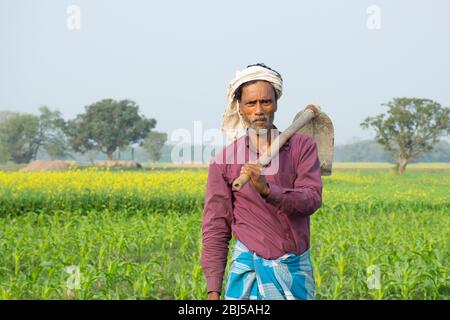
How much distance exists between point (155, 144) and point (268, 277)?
2175 inches

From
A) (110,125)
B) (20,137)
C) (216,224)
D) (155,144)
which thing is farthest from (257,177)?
(155,144)

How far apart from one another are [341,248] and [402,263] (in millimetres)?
989

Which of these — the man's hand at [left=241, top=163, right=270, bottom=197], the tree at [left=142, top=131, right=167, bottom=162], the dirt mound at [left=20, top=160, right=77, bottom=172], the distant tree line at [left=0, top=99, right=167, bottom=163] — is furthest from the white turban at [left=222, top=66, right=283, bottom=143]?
the tree at [left=142, top=131, right=167, bottom=162]

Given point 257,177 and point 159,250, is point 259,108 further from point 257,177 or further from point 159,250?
point 159,250

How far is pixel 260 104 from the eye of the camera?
212cm

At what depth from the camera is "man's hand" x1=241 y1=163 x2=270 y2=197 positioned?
192cm

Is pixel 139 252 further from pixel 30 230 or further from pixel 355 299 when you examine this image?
pixel 355 299

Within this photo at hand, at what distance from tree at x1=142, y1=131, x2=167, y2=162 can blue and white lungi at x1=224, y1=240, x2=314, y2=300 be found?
53.3 meters

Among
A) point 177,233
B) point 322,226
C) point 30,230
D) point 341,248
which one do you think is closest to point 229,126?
point 341,248

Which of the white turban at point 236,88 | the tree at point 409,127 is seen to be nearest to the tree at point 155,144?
the tree at point 409,127

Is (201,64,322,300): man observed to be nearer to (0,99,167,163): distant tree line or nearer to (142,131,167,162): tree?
(0,99,167,163): distant tree line

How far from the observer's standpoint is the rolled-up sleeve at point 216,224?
85.5 inches

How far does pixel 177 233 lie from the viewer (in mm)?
7664

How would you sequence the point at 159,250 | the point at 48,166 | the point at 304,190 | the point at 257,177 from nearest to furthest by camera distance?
1. the point at 257,177
2. the point at 304,190
3. the point at 159,250
4. the point at 48,166
